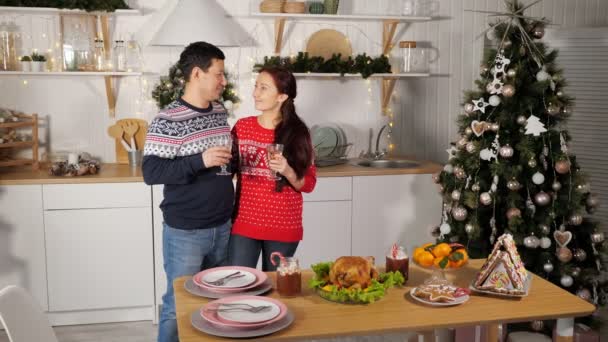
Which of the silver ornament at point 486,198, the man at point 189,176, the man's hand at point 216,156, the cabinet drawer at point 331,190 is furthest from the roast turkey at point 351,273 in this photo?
the cabinet drawer at point 331,190

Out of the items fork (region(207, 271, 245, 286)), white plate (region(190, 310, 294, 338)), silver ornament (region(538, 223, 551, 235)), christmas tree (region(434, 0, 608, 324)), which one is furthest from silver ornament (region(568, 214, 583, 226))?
white plate (region(190, 310, 294, 338))

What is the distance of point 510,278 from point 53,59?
3.09 m

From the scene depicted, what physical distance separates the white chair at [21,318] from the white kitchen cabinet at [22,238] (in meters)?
2.09

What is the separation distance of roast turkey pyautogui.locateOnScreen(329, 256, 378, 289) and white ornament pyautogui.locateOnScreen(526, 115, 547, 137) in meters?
1.61

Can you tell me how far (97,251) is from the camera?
371 cm

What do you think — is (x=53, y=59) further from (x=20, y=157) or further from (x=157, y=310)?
(x=157, y=310)

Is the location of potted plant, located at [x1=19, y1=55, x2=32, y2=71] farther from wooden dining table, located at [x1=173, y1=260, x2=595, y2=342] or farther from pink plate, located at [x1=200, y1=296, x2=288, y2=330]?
pink plate, located at [x1=200, y1=296, x2=288, y2=330]

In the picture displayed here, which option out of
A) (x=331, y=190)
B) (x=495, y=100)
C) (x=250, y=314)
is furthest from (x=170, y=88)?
(x=250, y=314)

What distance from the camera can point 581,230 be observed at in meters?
3.41

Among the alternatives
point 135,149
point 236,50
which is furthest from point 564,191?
point 135,149

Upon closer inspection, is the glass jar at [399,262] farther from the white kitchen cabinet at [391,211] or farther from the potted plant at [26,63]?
the potted plant at [26,63]

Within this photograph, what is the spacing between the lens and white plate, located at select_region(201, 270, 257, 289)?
2061 mm

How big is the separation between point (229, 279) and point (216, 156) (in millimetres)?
482

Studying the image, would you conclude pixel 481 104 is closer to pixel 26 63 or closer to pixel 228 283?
pixel 228 283
